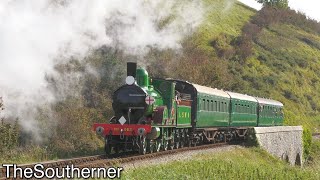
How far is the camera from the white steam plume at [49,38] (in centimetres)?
2044

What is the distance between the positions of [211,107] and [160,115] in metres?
5.96

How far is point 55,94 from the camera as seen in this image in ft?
82.4

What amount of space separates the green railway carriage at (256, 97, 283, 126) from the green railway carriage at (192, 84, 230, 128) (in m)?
6.42

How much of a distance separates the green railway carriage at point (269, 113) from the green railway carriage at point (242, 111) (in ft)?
3.14

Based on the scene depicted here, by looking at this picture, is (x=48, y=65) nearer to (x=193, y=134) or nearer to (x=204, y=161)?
(x=193, y=134)

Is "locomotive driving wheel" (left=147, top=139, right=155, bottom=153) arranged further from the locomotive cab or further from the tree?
the tree

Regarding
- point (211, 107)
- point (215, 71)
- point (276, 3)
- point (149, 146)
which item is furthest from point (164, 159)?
point (276, 3)

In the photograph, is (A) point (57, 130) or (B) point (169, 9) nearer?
(A) point (57, 130)

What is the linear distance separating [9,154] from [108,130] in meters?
3.11

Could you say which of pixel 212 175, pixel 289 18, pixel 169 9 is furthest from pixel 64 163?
pixel 289 18

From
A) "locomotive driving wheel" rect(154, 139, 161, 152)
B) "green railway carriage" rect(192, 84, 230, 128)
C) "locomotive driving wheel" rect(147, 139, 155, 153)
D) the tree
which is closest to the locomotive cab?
"locomotive driving wheel" rect(147, 139, 155, 153)

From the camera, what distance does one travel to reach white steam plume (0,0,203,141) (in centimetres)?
2044

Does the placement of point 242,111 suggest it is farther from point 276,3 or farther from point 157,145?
point 276,3

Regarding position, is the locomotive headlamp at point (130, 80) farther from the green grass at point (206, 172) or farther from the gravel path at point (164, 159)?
the green grass at point (206, 172)
